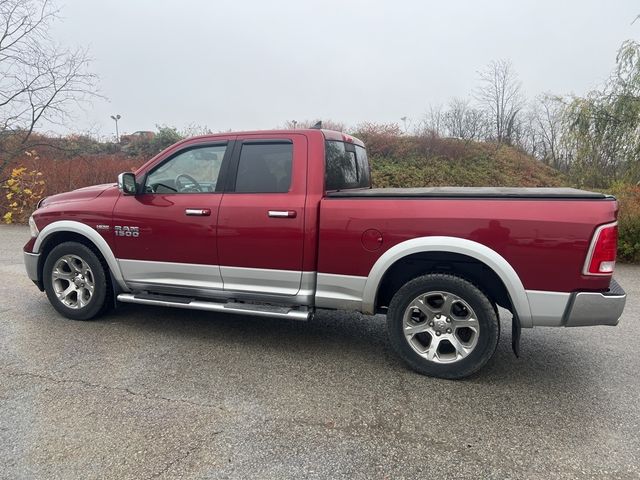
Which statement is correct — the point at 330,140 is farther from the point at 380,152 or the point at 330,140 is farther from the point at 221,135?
the point at 380,152

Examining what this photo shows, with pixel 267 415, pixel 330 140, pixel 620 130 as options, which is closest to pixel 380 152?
pixel 620 130

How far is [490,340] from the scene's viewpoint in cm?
329

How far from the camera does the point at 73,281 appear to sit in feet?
15.2

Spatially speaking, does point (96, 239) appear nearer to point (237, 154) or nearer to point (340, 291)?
point (237, 154)

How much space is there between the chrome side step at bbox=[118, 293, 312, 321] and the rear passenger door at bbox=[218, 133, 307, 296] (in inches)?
5.8

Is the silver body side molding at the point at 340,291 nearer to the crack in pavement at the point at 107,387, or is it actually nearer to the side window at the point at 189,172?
the crack in pavement at the point at 107,387

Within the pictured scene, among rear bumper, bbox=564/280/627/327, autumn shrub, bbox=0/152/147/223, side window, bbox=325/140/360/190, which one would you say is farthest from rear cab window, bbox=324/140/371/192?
autumn shrub, bbox=0/152/147/223

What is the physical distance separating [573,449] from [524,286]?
107 centimetres

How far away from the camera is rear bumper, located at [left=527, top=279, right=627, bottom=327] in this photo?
3.06 meters

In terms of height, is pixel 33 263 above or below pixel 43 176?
below

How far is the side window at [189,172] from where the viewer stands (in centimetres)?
417

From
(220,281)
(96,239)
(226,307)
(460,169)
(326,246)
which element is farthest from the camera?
(460,169)

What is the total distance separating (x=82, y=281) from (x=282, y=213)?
2.43 meters

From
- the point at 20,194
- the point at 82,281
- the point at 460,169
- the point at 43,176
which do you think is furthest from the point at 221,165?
the point at 460,169
